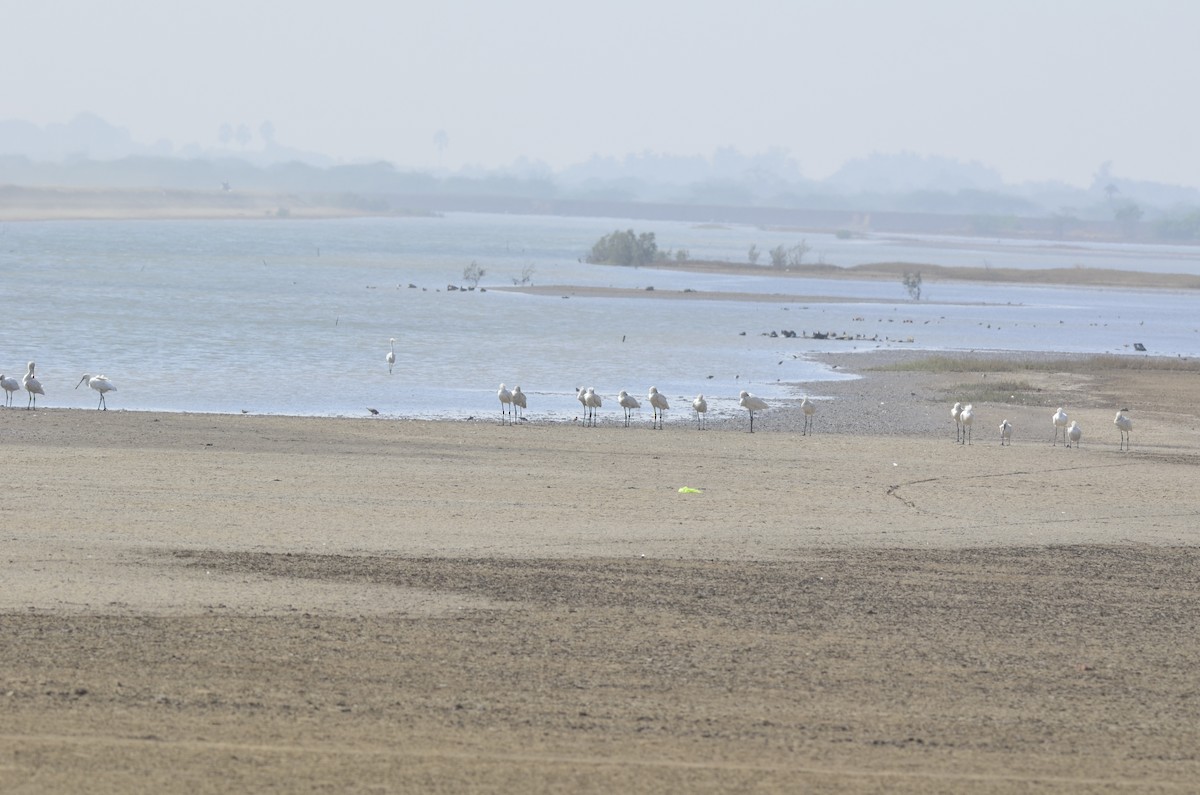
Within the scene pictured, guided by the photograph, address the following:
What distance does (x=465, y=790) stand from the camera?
24.1 ft

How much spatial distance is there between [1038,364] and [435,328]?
738 inches

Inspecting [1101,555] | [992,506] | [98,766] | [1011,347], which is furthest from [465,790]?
[1011,347]

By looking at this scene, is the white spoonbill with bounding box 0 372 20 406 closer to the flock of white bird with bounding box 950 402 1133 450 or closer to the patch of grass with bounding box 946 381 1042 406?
the flock of white bird with bounding box 950 402 1133 450

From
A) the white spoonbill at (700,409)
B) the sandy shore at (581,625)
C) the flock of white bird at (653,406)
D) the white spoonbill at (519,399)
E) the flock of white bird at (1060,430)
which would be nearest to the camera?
the sandy shore at (581,625)

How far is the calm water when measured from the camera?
3291cm

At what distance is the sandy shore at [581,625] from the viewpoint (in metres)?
7.88

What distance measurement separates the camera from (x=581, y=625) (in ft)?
34.8

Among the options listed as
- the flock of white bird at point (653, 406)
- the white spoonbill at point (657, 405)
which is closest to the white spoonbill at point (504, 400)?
the flock of white bird at point (653, 406)

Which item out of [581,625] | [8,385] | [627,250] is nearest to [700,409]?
[8,385]

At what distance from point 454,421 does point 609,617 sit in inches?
616

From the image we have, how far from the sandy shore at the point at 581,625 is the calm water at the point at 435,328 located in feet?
36.2

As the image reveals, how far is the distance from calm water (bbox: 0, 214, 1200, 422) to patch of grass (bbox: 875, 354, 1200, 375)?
245 centimetres

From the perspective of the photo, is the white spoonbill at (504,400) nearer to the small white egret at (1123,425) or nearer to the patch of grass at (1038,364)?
the small white egret at (1123,425)

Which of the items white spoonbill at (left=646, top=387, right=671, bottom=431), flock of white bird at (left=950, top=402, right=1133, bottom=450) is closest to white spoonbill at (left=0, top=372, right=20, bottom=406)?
white spoonbill at (left=646, top=387, right=671, bottom=431)
